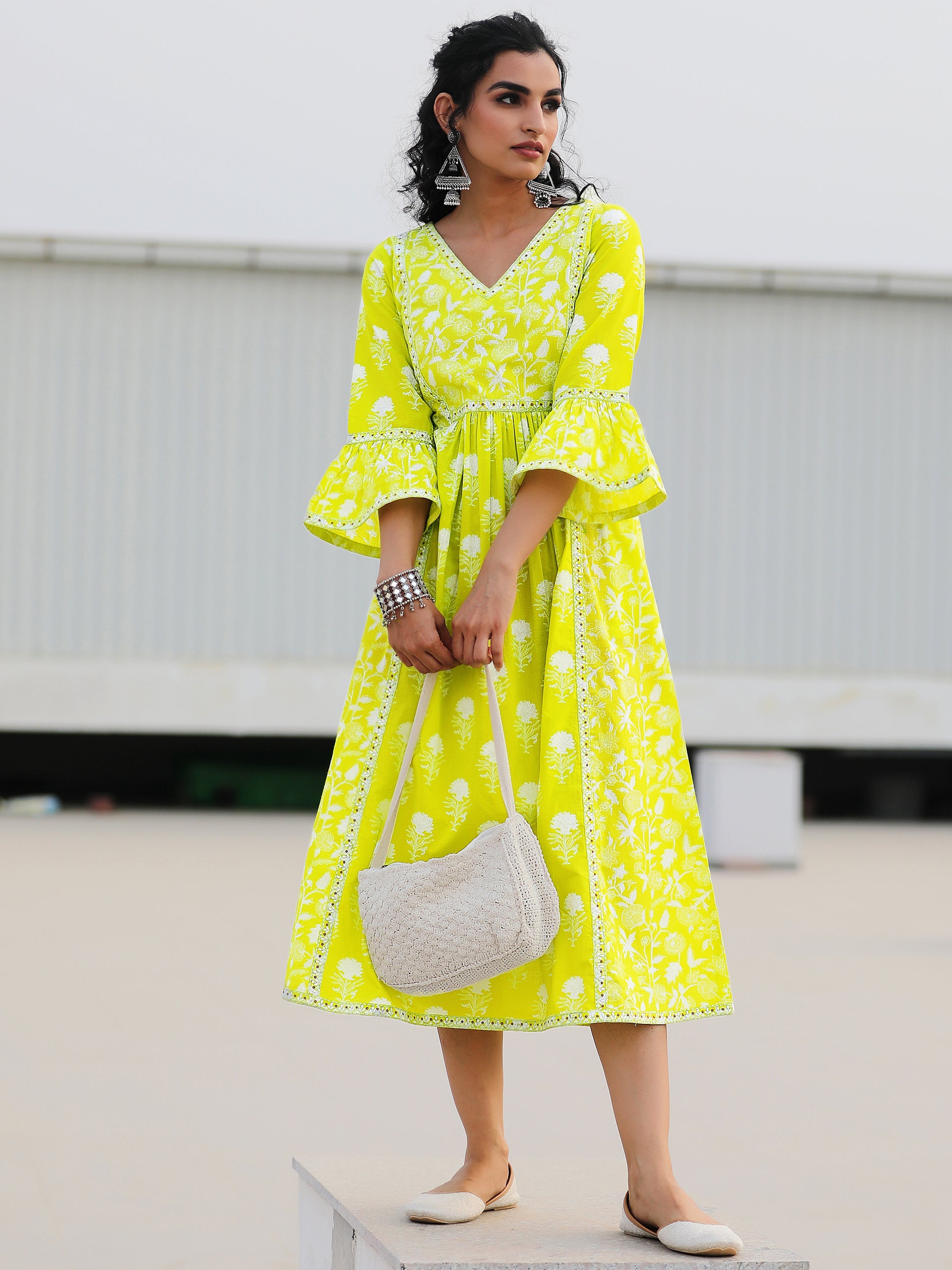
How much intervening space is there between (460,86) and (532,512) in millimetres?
633

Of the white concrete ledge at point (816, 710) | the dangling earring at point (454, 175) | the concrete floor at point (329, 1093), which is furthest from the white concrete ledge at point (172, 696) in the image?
the dangling earring at point (454, 175)

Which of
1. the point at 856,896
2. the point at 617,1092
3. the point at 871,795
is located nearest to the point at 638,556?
the point at 617,1092

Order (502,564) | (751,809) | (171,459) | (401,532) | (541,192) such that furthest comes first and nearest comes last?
(171,459)
(751,809)
(541,192)
(401,532)
(502,564)

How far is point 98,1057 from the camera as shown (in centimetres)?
377

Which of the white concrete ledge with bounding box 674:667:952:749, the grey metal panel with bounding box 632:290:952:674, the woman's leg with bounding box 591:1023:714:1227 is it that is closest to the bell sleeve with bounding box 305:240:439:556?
the woman's leg with bounding box 591:1023:714:1227

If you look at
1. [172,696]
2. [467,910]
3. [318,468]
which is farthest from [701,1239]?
[318,468]

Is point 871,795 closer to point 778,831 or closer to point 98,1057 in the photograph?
point 778,831

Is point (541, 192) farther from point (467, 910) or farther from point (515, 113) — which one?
point (467, 910)

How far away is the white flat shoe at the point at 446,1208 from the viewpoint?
6.43ft

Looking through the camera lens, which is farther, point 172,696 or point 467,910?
point 172,696

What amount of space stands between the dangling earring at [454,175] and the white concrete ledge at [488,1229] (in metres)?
1.41

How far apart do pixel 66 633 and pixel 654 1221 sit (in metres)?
11.5

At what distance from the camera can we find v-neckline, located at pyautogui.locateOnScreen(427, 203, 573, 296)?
2090mm

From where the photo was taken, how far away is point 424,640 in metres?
1.94
